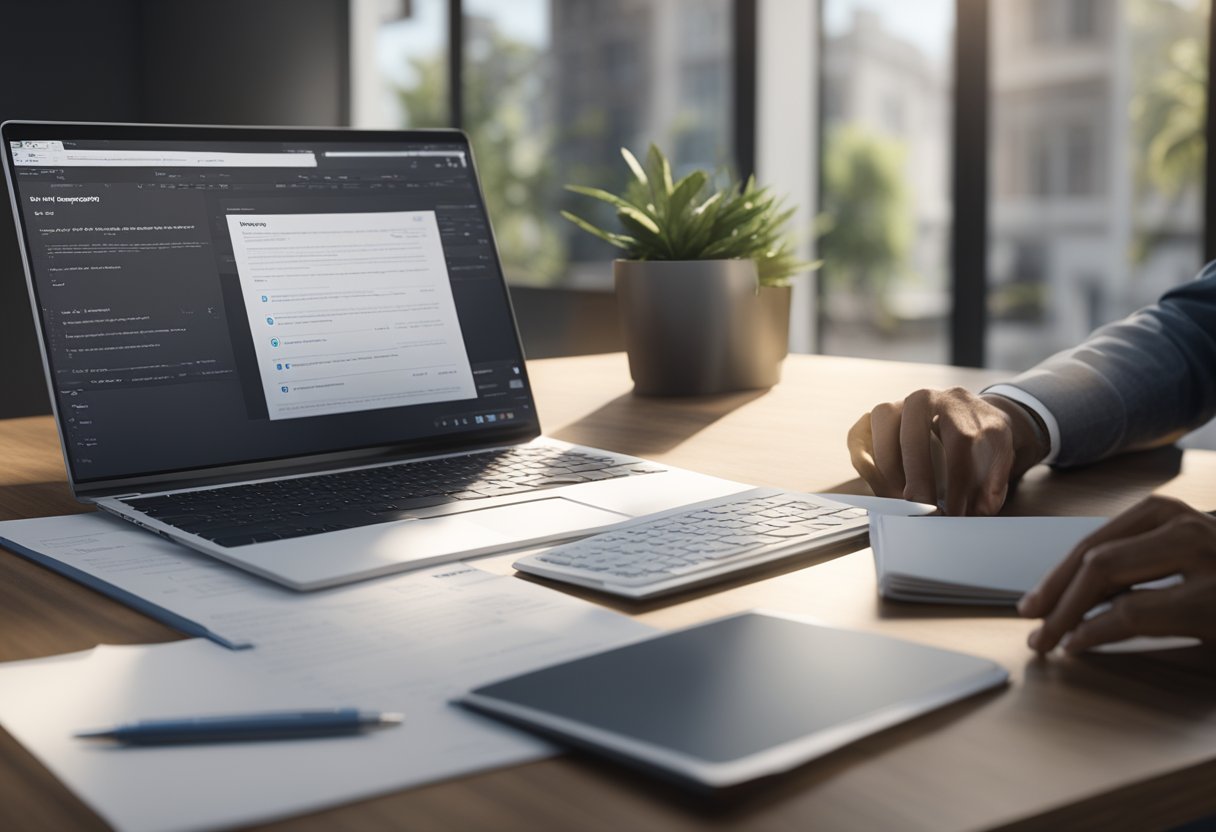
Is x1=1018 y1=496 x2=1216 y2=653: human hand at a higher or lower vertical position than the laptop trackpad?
higher

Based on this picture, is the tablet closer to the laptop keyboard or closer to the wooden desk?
the wooden desk

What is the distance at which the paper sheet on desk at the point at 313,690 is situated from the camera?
1.44 feet

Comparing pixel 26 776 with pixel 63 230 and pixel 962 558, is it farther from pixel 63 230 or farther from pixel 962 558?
pixel 63 230

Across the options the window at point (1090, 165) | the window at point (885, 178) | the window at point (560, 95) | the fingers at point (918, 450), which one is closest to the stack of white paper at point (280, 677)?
the fingers at point (918, 450)

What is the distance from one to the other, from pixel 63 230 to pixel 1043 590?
2.43ft

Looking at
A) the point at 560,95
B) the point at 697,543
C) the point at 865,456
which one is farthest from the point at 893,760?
the point at 560,95

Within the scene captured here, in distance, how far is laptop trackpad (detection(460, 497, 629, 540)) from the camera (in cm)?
79

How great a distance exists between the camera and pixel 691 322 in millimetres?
1402

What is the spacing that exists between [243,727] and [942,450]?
22.2 inches

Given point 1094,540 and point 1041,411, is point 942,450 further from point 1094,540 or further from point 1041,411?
point 1094,540

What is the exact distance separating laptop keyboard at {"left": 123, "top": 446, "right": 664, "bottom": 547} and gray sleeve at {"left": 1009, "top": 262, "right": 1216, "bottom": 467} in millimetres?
339

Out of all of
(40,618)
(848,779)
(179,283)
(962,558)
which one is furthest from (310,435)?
(848,779)

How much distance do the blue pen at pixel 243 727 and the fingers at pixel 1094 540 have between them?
32cm

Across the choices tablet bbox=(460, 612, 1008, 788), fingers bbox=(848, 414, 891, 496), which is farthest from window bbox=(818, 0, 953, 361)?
tablet bbox=(460, 612, 1008, 788)
